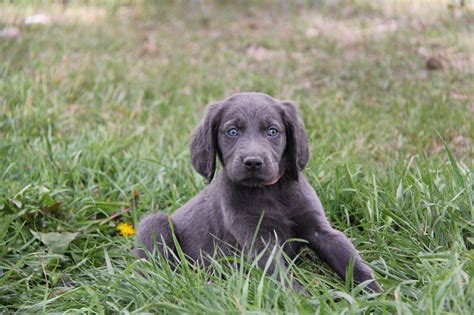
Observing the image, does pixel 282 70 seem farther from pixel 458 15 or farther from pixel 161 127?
pixel 458 15

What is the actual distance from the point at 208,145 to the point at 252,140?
35 cm

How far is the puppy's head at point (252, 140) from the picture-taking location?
3524mm

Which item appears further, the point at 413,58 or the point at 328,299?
the point at 413,58

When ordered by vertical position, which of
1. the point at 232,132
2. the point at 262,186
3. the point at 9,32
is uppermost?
the point at 9,32

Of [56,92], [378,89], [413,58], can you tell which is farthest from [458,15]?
[56,92]

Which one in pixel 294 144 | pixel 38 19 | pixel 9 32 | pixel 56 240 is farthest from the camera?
pixel 38 19

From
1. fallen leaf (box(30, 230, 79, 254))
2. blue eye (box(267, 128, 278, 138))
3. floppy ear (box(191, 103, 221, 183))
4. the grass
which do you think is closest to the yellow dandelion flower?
the grass

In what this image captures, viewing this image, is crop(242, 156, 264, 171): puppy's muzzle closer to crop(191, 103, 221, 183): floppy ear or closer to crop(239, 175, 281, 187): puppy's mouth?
crop(239, 175, 281, 187): puppy's mouth

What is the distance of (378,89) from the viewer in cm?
675

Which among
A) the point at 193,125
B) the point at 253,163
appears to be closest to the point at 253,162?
the point at 253,163

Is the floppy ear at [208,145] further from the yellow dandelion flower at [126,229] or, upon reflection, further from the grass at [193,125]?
the yellow dandelion flower at [126,229]

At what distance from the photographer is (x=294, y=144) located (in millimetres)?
3795

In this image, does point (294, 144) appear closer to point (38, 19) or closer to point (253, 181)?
point (253, 181)

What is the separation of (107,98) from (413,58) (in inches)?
134
